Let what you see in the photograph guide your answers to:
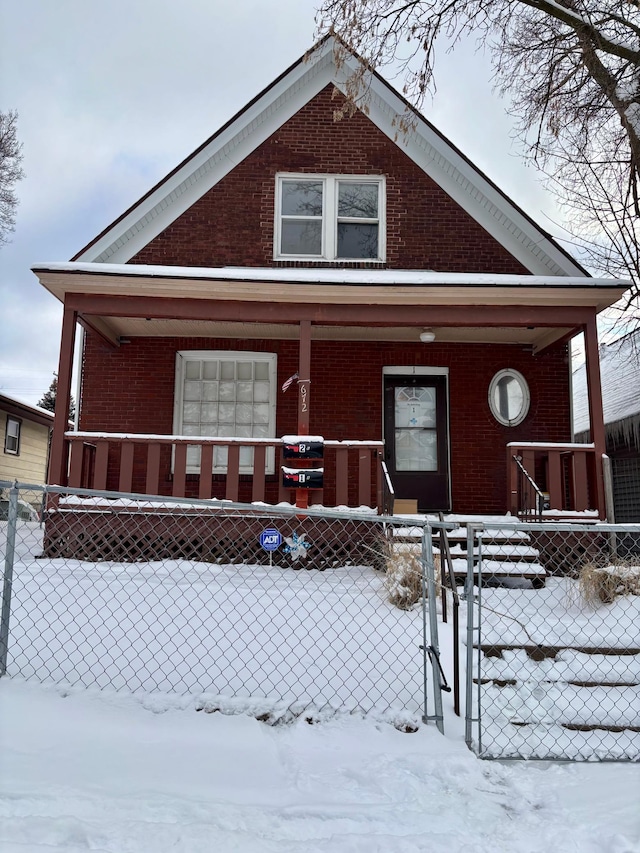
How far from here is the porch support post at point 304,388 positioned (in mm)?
8547

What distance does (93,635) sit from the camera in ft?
16.5

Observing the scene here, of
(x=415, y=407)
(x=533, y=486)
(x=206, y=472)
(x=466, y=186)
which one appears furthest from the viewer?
(x=466, y=186)

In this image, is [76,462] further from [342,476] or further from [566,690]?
[566,690]

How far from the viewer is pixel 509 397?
10.6 metres

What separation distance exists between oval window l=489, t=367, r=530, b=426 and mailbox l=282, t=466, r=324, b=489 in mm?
3512

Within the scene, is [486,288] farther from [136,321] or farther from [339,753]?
[339,753]

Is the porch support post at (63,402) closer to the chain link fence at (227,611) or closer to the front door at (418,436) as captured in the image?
the chain link fence at (227,611)

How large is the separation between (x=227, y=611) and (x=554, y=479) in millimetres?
4848

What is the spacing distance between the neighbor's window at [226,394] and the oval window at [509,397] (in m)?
3.48

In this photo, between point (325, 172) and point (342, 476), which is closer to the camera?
point (342, 476)

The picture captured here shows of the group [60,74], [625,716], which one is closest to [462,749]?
[625,716]

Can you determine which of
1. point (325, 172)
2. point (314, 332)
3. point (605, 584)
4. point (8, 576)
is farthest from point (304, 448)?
point (325, 172)

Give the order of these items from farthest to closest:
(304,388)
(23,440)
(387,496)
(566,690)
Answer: (23,440) < (387,496) < (304,388) < (566,690)

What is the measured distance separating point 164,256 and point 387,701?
8.23 meters
